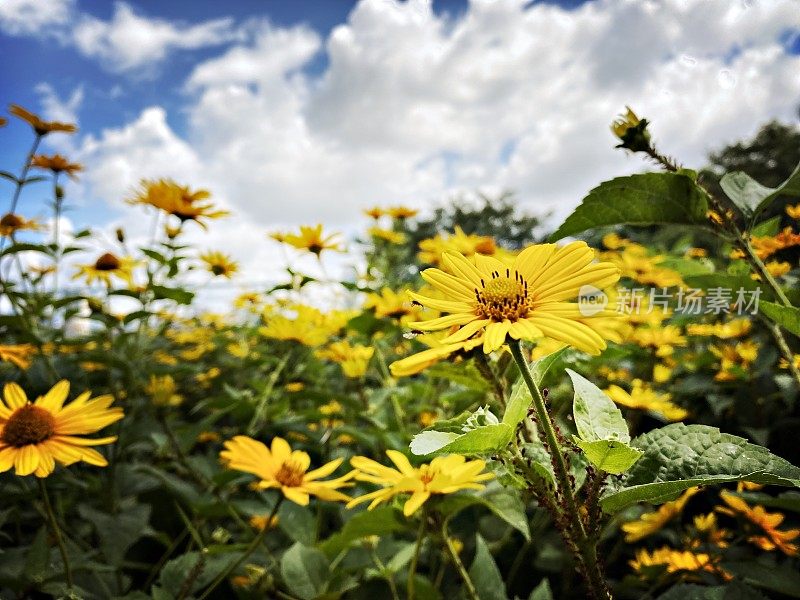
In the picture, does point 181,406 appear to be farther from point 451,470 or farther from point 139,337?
point 451,470

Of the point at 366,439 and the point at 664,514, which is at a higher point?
the point at 366,439

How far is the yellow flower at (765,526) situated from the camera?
0.96 meters

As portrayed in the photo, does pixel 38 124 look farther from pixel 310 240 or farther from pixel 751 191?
pixel 751 191

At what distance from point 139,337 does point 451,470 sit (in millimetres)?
1443

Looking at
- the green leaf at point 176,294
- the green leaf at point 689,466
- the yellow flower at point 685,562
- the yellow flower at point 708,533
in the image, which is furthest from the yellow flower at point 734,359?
the green leaf at point 176,294

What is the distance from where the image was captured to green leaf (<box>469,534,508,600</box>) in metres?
0.93

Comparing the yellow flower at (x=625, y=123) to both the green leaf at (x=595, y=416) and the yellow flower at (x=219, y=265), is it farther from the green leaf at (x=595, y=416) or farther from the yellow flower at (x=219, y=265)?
the yellow flower at (x=219, y=265)

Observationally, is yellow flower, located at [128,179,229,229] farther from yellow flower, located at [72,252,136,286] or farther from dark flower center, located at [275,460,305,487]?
dark flower center, located at [275,460,305,487]

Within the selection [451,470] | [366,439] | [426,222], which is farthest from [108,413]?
[426,222]

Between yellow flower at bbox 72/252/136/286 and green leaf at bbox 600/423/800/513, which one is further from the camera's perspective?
yellow flower at bbox 72/252/136/286

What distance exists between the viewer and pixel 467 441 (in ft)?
1.60

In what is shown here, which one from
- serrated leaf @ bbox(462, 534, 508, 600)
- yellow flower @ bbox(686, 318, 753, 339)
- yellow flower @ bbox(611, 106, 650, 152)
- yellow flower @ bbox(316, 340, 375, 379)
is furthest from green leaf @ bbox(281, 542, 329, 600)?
yellow flower @ bbox(686, 318, 753, 339)

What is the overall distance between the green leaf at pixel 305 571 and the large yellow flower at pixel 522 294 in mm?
659

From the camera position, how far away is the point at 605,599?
53cm
